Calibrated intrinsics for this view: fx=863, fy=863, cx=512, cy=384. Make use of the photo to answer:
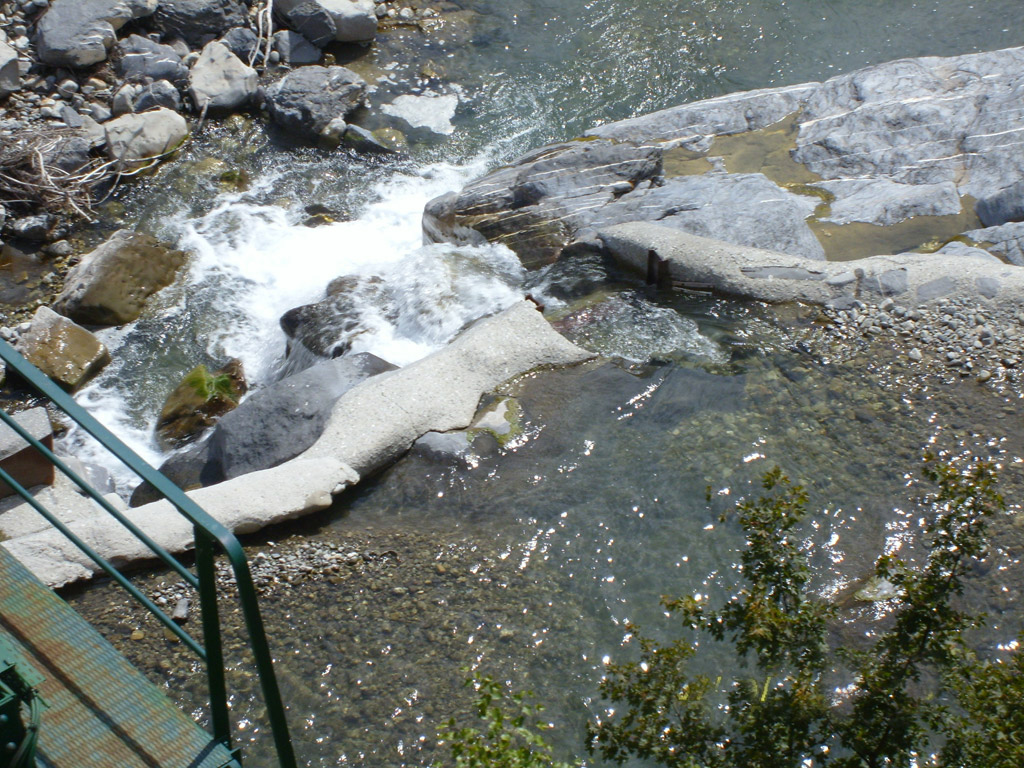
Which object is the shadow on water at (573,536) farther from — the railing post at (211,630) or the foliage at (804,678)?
the railing post at (211,630)

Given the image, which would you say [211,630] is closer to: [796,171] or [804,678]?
[804,678]

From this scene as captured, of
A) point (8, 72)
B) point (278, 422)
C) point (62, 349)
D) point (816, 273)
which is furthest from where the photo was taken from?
point (8, 72)

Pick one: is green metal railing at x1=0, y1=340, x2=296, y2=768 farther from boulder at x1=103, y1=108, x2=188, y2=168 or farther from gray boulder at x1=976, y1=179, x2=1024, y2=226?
boulder at x1=103, y1=108, x2=188, y2=168

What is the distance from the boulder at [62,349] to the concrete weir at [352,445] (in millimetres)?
2312

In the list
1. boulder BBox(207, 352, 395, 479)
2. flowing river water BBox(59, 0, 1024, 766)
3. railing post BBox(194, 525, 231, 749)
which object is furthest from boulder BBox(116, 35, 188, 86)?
railing post BBox(194, 525, 231, 749)

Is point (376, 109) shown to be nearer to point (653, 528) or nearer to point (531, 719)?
point (653, 528)

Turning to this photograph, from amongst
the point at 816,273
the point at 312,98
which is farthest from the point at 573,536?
the point at 312,98

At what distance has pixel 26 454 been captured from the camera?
483 centimetres

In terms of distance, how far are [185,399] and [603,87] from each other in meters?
6.46

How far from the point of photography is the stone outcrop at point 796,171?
7332 mm

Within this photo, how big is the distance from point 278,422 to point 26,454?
1422 millimetres

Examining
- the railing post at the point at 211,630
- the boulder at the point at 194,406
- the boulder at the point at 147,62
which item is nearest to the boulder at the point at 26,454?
the boulder at the point at 194,406

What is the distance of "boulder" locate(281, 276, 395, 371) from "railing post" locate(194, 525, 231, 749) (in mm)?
4646

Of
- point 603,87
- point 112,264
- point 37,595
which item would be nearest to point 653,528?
point 37,595
